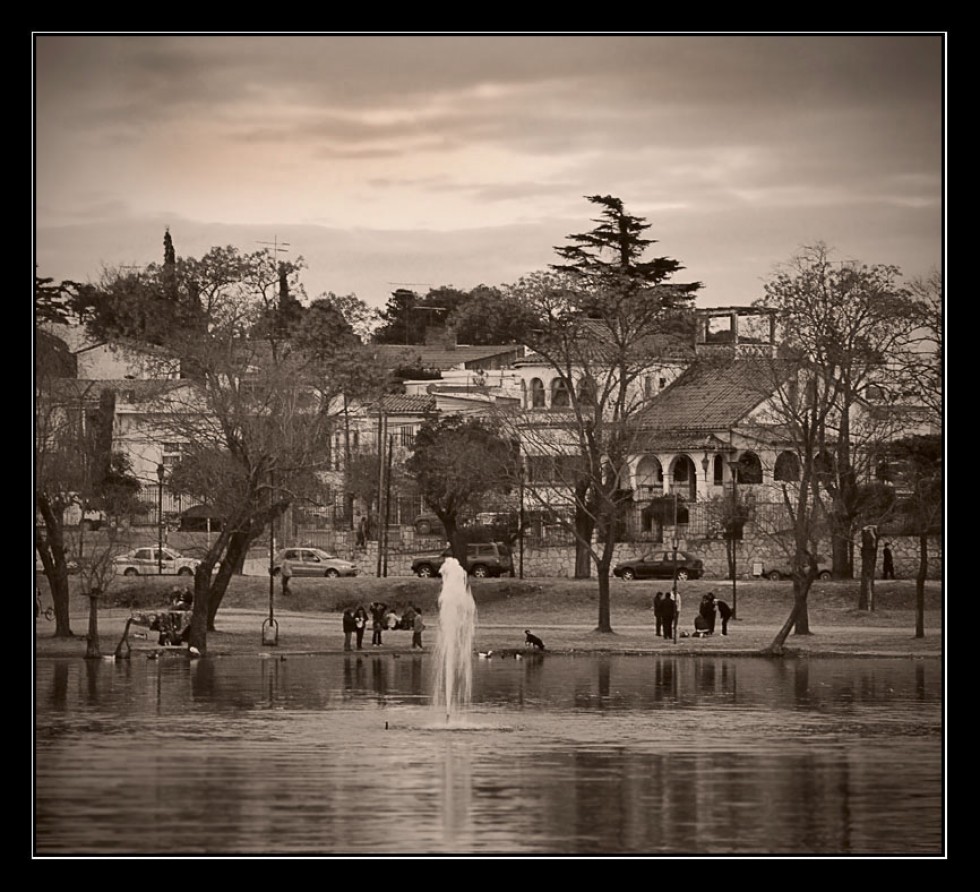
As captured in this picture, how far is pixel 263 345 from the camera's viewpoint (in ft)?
181

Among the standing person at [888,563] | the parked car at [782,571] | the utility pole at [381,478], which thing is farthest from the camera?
the utility pole at [381,478]

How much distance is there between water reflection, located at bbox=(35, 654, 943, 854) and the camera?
20.4 m

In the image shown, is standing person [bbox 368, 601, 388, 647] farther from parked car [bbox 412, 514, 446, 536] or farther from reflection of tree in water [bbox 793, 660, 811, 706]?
parked car [bbox 412, 514, 446, 536]

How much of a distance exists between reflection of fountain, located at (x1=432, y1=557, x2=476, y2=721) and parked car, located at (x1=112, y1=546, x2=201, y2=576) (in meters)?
18.9

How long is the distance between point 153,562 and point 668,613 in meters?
17.9

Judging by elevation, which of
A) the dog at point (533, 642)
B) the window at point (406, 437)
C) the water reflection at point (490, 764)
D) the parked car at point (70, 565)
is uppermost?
the window at point (406, 437)

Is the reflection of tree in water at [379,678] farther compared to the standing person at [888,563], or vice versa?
the standing person at [888,563]

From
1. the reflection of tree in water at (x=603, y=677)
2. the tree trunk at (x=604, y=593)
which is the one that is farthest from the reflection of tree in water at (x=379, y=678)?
the tree trunk at (x=604, y=593)

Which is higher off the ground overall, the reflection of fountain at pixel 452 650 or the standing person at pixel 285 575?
the standing person at pixel 285 575

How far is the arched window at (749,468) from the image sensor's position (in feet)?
223

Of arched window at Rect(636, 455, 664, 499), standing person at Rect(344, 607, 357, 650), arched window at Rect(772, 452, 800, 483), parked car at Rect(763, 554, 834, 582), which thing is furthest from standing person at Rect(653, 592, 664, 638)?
arched window at Rect(636, 455, 664, 499)

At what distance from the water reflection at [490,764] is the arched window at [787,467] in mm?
16176

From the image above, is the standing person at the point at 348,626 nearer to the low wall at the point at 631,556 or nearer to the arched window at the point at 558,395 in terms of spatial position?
the low wall at the point at 631,556
